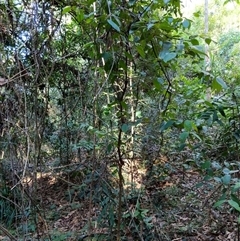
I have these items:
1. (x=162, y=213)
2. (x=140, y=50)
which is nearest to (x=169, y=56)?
(x=140, y=50)

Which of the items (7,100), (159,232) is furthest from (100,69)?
(159,232)

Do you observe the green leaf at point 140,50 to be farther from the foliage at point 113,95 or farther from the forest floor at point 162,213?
the forest floor at point 162,213

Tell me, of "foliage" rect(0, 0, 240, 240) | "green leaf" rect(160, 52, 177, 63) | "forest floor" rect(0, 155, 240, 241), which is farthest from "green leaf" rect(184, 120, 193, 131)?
"forest floor" rect(0, 155, 240, 241)

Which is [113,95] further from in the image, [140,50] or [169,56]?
[169,56]

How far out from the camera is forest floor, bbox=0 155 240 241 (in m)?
2.12

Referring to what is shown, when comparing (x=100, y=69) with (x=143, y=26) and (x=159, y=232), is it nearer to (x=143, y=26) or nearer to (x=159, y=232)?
(x=143, y=26)

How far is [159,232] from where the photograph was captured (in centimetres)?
211

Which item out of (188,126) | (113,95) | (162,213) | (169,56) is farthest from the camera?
(162,213)

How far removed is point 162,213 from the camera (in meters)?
2.40

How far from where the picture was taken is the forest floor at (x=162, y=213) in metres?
2.12

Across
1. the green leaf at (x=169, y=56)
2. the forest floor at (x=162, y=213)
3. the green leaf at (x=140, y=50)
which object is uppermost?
the green leaf at (x=140, y=50)

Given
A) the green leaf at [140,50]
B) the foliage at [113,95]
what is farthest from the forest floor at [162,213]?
the green leaf at [140,50]

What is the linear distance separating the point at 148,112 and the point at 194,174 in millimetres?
1032

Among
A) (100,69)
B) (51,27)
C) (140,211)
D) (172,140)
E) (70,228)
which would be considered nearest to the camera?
(100,69)
